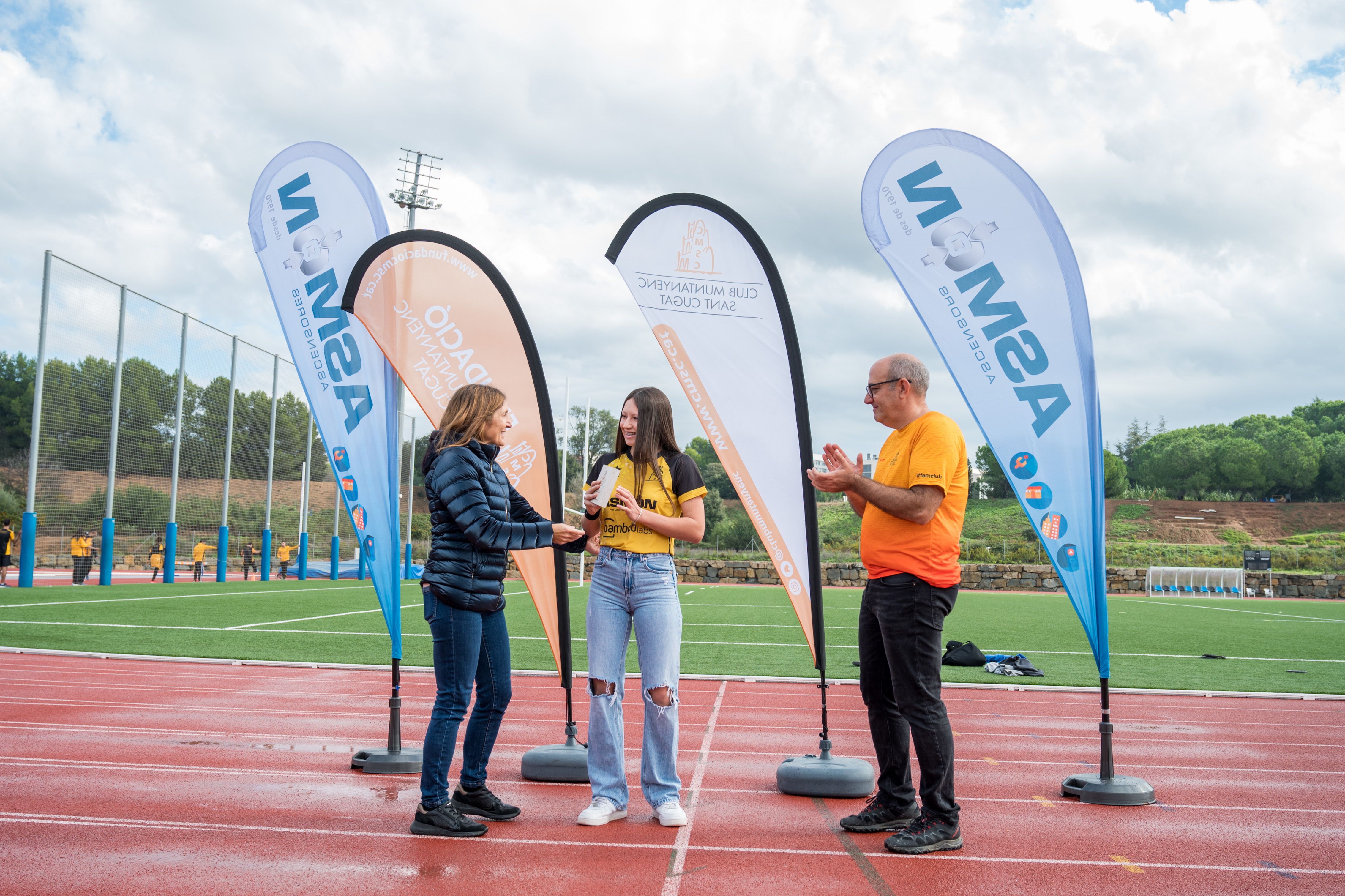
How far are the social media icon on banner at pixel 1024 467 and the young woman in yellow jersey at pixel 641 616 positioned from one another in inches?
67.3

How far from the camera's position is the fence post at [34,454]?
19.5 metres

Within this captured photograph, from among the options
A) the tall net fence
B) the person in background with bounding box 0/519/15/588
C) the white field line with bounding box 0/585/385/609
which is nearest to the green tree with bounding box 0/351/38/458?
the tall net fence

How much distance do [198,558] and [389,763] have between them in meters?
27.2

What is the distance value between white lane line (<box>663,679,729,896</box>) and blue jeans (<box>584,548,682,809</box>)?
200 millimetres

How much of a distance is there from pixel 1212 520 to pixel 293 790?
77540 mm

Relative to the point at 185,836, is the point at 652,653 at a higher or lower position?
higher

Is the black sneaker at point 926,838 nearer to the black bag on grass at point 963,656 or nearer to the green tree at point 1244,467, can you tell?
the black bag on grass at point 963,656

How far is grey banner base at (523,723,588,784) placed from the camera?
15.5 ft

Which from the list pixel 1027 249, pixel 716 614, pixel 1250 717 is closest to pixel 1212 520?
pixel 716 614

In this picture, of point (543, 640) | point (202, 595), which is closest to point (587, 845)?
point (543, 640)

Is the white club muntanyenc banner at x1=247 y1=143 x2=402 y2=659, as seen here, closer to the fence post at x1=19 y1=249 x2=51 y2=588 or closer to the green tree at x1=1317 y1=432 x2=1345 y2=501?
the fence post at x1=19 y1=249 x2=51 y2=588

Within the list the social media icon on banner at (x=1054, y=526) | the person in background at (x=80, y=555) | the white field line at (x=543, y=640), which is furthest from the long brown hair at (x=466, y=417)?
the person in background at (x=80, y=555)

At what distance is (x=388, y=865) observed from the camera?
3318 millimetres

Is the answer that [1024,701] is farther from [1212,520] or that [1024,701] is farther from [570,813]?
[1212,520]
